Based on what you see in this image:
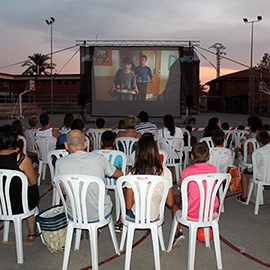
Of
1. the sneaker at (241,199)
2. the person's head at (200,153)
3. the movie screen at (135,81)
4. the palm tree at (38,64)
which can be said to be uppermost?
the palm tree at (38,64)

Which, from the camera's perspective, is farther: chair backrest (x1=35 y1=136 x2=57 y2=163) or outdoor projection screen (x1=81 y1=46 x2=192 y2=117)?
outdoor projection screen (x1=81 y1=46 x2=192 y2=117)

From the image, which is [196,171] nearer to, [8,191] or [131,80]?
[8,191]

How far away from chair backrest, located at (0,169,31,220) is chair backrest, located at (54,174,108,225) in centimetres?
32

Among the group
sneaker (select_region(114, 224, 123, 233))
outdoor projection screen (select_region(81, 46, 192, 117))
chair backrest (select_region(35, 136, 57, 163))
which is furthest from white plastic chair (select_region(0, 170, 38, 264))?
outdoor projection screen (select_region(81, 46, 192, 117))

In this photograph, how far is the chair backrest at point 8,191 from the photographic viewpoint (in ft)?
8.20

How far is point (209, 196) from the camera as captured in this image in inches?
96.3

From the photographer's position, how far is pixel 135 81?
47.5 feet

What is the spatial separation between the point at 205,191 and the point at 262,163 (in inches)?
54.1

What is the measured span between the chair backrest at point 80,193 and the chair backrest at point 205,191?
681 millimetres

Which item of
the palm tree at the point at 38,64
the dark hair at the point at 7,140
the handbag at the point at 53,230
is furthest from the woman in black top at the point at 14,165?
the palm tree at the point at 38,64

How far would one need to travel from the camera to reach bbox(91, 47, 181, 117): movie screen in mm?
14258

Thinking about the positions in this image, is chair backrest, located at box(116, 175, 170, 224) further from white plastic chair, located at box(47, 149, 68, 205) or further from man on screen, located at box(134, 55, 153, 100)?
man on screen, located at box(134, 55, 153, 100)

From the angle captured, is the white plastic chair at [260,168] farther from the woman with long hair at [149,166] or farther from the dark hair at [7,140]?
the dark hair at [7,140]

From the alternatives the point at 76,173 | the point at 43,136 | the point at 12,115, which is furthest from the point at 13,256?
the point at 12,115
